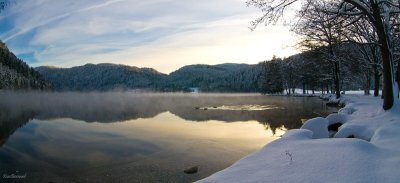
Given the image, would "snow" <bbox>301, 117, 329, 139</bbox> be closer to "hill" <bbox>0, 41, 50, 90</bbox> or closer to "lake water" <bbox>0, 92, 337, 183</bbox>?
"lake water" <bbox>0, 92, 337, 183</bbox>

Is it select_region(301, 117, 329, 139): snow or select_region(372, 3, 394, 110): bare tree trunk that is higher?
select_region(372, 3, 394, 110): bare tree trunk

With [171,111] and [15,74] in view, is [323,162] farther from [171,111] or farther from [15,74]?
[15,74]

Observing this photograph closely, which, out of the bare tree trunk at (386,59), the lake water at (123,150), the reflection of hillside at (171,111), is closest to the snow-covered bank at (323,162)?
the lake water at (123,150)

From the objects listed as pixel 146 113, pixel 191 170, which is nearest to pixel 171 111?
pixel 146 113

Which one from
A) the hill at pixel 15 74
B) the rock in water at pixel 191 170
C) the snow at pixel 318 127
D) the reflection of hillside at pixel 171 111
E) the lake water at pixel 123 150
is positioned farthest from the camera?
the hill at pixel 15 74

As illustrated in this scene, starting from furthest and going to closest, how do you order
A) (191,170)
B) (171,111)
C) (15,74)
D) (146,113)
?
(15,74) < (171,111) < (146,113) < (191,170)

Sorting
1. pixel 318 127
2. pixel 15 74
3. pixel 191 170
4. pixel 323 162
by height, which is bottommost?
pixel 191 170

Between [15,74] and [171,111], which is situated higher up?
[15,74]

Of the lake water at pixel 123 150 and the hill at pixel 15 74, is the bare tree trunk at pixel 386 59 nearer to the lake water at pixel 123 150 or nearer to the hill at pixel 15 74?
the lake water at pixel 123 150

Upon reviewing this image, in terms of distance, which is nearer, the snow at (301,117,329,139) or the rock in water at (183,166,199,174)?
the rock in water at (183,166,199,174)

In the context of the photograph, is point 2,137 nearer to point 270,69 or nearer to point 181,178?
point 181,178

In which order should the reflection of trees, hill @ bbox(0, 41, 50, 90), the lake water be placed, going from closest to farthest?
the lake water, the reflection of trees, hill @ bbox(0, 41, 50, 90)

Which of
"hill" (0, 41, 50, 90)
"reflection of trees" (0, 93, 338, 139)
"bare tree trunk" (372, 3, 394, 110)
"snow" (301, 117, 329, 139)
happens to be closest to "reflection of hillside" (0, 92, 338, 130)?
"reflection of trees" (0, 93, 338, 139)

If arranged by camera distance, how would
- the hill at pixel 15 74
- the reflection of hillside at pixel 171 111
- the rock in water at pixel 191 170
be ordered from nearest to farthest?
the rock in water at pixel 191 170 < the reflection of hillside at pixel 171 111 < the hill at pixel 15 74
